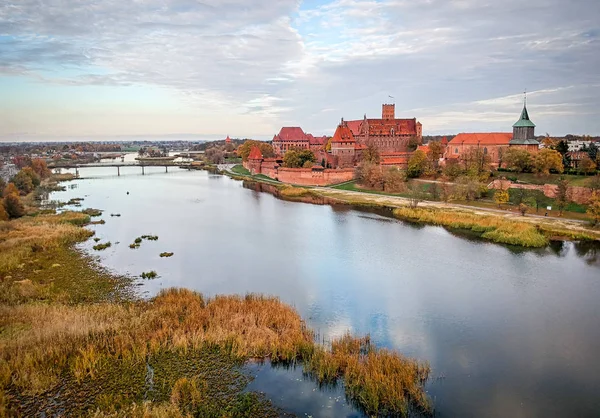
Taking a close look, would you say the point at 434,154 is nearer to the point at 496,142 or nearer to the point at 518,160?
the point at 496,142

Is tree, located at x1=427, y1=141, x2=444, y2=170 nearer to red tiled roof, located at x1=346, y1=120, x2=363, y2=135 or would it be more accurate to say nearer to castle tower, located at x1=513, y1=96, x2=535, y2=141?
castle tower, located at x1=513, y1=96, x2=535, y2=141

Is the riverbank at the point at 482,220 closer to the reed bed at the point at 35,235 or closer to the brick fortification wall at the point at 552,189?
the brick fortification wall at the point at 552,189

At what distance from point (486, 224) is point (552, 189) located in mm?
9025

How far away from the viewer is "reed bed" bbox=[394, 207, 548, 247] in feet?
67.5

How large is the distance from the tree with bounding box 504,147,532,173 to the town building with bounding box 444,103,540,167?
244 cm

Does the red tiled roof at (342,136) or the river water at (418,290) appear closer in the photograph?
the river water at (418,290)

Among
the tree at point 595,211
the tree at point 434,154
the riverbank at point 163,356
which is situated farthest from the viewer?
the tree at point 434,154

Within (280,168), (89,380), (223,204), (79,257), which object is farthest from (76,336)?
(280,168)

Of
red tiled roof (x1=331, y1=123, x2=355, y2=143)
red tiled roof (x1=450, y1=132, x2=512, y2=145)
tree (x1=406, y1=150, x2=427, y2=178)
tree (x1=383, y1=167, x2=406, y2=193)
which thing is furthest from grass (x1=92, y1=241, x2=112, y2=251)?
red tiled roof (x1=450, y1=132, x2=512, y2=145)

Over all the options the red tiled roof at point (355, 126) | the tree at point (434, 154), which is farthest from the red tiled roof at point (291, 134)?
the tree at point (434, 154)

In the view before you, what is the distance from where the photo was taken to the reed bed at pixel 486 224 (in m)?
20.6

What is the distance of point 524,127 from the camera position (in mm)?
40125

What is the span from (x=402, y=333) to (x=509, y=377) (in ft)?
9.03

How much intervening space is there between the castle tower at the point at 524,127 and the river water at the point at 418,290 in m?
21.2
